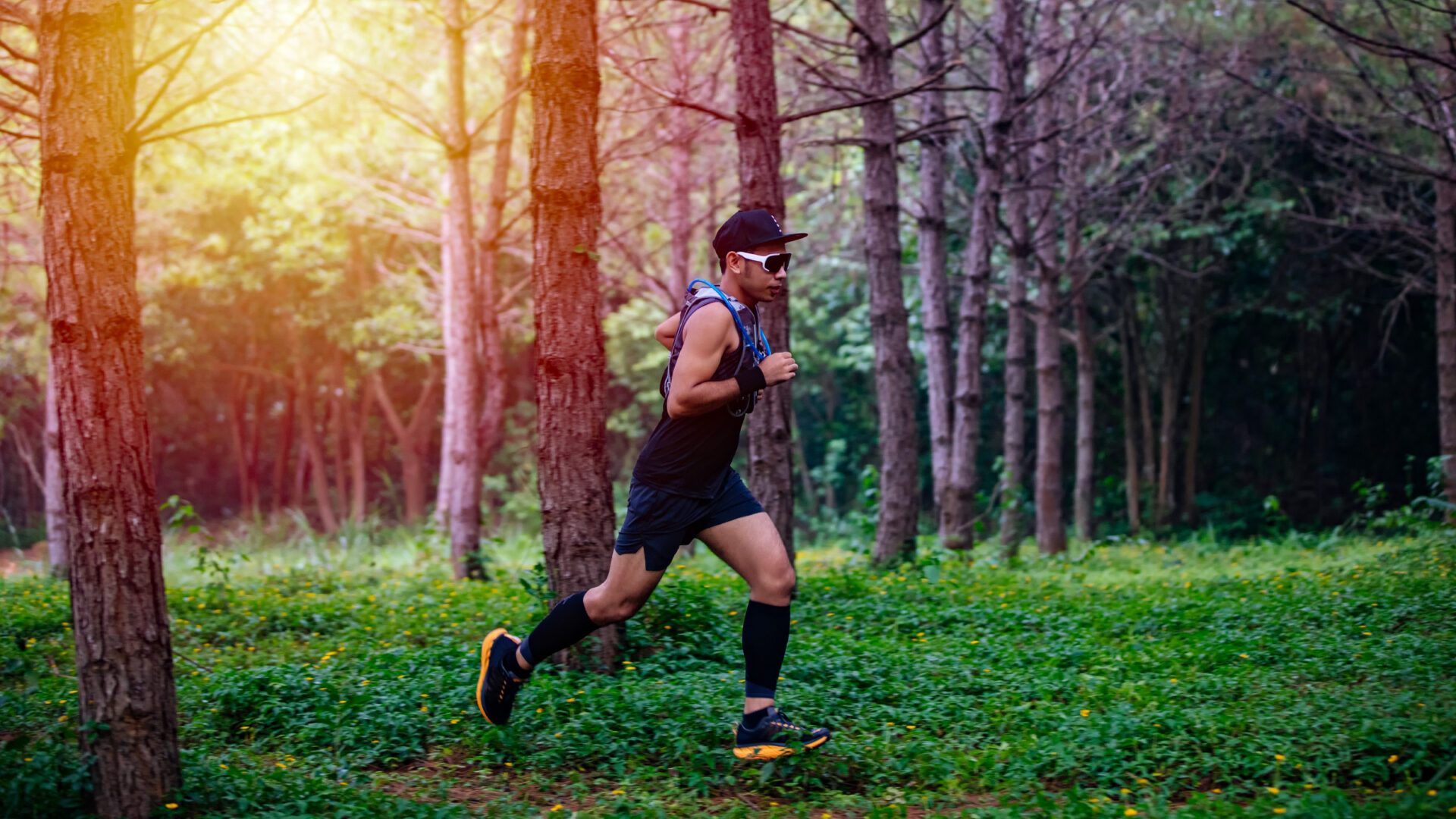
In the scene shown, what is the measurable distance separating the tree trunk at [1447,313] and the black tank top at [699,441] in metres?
11.3

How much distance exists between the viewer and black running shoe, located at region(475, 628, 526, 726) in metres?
4.66

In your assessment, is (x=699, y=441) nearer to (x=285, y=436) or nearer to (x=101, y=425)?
(x=101, y=425)

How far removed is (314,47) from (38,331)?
400 inches

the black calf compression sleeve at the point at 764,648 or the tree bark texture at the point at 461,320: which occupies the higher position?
the tree bark texture at the point at 461,320

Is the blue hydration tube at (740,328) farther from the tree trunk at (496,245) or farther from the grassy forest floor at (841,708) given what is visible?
the tree trunk at (496,245)

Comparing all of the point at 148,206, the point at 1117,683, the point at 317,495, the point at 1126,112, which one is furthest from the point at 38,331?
the point at 1117,683

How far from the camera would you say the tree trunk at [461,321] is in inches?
439

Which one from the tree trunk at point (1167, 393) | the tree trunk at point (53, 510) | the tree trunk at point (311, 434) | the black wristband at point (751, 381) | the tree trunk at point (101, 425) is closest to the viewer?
the tree trunk at point (101, 425)

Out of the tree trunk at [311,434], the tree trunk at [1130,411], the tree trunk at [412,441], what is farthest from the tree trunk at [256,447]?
the tree trunk at [1130,411]

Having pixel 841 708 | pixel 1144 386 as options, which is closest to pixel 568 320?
pixel 841 708

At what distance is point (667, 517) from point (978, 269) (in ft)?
28.3

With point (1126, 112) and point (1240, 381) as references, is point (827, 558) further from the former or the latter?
point (1240, 381)

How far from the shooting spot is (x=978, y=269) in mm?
12219

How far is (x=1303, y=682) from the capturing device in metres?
5.42
